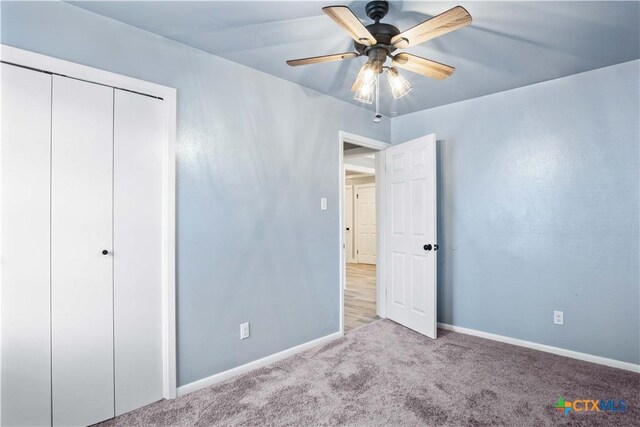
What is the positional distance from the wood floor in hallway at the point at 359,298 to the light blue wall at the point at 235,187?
2.24 feet

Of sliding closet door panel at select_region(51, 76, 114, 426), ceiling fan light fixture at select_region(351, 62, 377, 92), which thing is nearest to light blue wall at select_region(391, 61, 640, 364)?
ceiling fan light fixture at select_region(351, 62, 377, 92)

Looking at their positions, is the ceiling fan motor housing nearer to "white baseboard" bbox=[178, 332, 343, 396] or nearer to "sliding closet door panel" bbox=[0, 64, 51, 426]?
"sliding closet door panel" bbox=[0, 64, 51, 426]

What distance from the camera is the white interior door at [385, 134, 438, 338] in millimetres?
3232

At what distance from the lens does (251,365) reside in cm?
259

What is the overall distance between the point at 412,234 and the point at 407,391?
164 cm

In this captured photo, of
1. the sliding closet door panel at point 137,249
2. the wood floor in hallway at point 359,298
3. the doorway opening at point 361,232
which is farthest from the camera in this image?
the wood floor in hallway at point 359,298

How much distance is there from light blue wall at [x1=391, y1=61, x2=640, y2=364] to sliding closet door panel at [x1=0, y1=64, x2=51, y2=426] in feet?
11.0

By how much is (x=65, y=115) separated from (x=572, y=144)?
3709 mm

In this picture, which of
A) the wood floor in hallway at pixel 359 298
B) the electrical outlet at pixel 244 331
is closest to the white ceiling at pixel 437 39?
the electrical outlet at pixel 244 331

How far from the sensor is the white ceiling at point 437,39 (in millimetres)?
1857

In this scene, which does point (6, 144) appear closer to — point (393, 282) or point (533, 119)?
point (393, 282)

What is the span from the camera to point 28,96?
1.71m

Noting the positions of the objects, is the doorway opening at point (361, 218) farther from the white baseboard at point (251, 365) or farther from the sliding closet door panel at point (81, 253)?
the sliding closet door panel at point (81, 253)

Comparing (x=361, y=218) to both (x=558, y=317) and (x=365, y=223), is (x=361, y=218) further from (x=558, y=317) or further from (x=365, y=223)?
(x=558, y=317)
